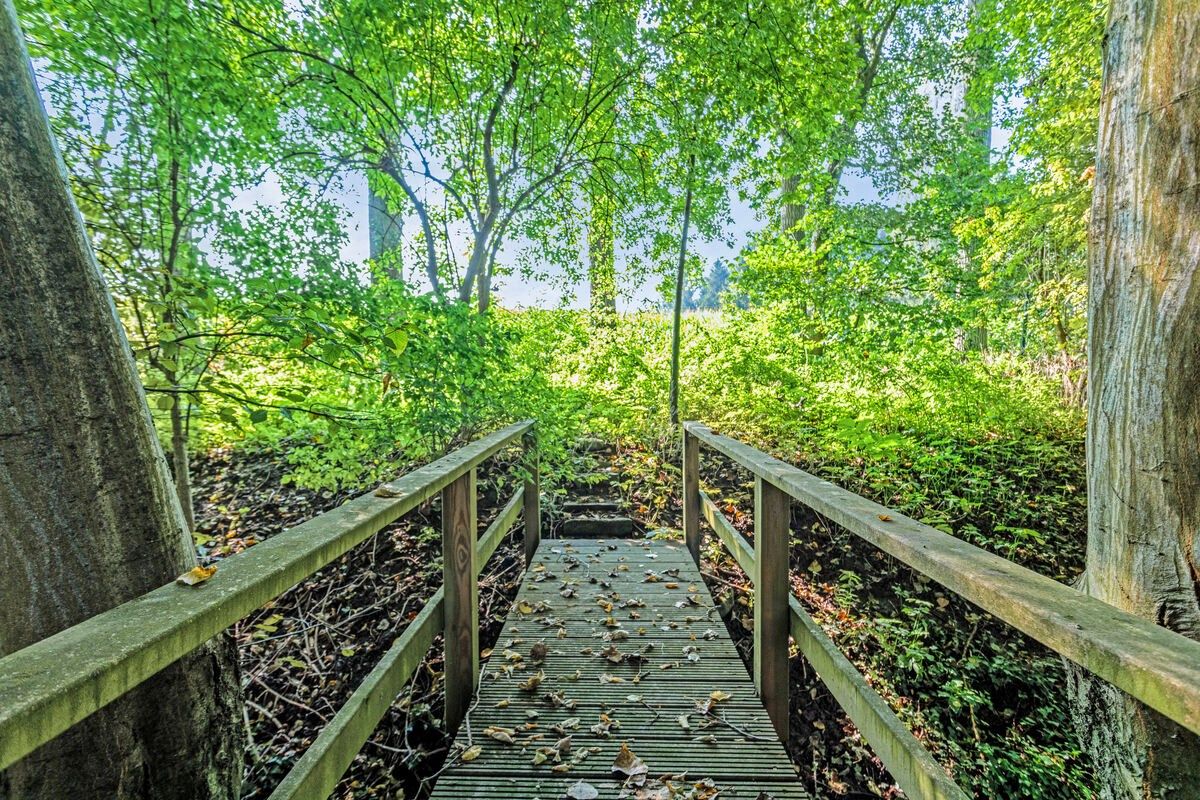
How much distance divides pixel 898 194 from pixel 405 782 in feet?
37.0

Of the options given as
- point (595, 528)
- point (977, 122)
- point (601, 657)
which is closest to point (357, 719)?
point (601, 657)

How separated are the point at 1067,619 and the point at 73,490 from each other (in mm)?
1703

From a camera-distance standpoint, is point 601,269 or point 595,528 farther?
point 601,269

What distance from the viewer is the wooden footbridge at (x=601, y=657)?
0.65 meters

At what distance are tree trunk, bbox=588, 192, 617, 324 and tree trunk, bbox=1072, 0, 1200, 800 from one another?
192 inches

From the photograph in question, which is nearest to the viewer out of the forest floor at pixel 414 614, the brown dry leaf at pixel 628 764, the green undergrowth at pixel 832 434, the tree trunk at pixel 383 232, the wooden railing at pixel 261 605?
the wooden railing at pixel 261 605

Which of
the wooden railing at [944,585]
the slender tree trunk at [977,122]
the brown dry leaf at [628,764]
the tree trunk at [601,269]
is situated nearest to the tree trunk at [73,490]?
the brown dry leaf at [628,764]

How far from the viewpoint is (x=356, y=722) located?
1.39 meters

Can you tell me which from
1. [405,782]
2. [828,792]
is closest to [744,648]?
[828,792]

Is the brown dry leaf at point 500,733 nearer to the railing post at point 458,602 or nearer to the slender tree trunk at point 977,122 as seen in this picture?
the railing post at point 458,602

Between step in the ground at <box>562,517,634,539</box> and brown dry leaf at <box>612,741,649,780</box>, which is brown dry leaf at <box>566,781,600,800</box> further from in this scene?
step in the ground at <box>562,517,634,539</box>

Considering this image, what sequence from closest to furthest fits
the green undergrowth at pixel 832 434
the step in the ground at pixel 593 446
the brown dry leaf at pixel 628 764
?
the brown dry leaf at pixel 628 764, the green undergrowth at pixel 832 434, the step in the ground at pixel 593 446

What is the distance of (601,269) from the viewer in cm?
692

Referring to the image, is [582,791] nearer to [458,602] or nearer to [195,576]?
[458,602]
